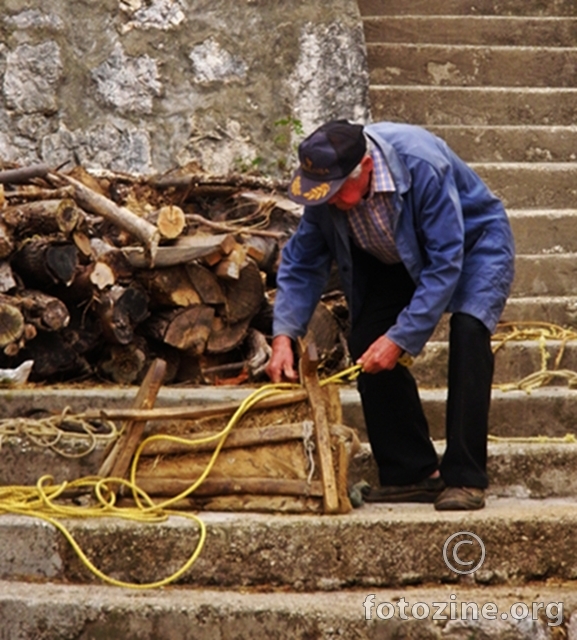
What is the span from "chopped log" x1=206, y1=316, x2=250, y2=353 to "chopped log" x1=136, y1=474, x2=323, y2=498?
176cm

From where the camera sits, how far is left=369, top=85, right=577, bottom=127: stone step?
7258 millimetres

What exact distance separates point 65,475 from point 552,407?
204cm

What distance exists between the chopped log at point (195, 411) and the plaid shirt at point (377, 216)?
57 cm

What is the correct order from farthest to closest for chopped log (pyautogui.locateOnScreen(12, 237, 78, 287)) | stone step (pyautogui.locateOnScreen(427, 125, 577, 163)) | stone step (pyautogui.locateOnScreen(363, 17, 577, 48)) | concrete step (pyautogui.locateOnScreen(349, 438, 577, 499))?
stone step (pyautogui.locateOnScreen(363, 17, 577, 48)), stone step (pyautogui.locateOnScreen(427, 125, 577, 163)), chopped log (pyautogui.locateOnScreen(12, 237, 78, 287)), concrete step (pyautogui.locateOnScreen(349, 438, 577, 499))

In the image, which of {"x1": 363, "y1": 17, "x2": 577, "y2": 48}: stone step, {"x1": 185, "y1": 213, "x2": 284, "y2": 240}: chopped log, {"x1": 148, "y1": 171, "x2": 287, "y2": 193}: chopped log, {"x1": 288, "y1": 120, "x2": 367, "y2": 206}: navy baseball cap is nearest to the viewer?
{"x1": 288, "y1": 120, "x2": 367, "y2": 206}: navy baseball cap

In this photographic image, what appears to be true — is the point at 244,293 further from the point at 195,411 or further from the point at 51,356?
the point at 195,411

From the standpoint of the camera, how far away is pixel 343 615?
335cm

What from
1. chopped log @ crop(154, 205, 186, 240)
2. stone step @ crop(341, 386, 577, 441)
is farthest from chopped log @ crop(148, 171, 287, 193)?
stone step @ crop(341, 386, 577, 441)

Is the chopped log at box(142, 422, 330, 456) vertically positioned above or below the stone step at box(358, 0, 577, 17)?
below

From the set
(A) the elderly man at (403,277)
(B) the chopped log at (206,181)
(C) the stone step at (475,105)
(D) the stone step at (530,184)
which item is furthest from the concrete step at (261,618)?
(C) the stone step at (475,105)

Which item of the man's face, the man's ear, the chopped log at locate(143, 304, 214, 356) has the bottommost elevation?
the chopped log at locate(143, 304, 214, 356)

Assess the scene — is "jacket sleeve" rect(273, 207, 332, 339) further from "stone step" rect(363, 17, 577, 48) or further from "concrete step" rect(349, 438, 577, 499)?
"stone step" rect(363, 17, 577, 48)

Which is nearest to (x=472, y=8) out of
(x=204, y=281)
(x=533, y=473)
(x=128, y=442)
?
(x=204, y=281)

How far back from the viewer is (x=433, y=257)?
12.6ft
